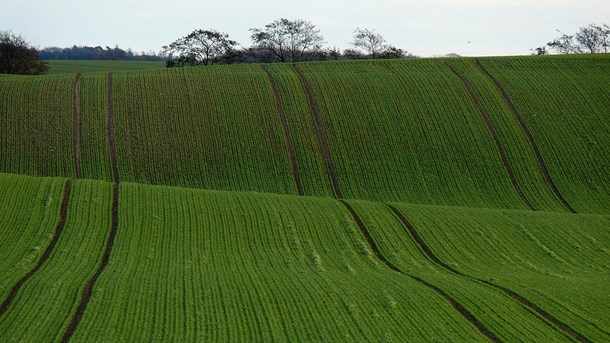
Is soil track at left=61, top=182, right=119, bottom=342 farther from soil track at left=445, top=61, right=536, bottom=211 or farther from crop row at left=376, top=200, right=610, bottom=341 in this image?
soil track at left=445, top=61, right=536, bottom=211

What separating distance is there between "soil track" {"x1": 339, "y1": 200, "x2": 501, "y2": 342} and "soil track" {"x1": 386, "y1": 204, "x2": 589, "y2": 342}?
8.69 ft

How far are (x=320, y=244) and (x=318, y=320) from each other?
12.0 metres

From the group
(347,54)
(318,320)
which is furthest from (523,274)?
(347,54)

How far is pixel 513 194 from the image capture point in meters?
55.2

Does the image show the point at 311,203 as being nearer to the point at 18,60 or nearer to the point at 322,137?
the point at 322,137

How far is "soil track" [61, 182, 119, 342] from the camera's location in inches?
974

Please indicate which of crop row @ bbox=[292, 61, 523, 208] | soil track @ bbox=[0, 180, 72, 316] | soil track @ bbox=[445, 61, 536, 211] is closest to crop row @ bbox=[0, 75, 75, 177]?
soil track @ bbox=[0, 180, 72, 316]

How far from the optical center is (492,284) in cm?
3158

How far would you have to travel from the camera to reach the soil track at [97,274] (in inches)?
974

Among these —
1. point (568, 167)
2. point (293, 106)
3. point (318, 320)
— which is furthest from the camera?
point (293, 106)

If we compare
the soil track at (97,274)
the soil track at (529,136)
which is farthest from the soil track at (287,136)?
the soil track at (529,136)

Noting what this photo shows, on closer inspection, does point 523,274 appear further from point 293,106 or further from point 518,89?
point 518,89

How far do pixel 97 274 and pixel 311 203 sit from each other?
16.3 metres

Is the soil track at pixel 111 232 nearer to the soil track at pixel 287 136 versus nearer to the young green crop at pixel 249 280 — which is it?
the young green crop at pixel 249 280
